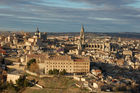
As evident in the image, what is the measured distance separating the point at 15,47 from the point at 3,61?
21346 millimetres

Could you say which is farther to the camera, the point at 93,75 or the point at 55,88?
the point at 93,75

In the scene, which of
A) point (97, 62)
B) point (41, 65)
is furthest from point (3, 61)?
point (97, 62)

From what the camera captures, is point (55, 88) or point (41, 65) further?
point (41, 65)

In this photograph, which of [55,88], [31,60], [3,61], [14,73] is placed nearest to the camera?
[55,88]

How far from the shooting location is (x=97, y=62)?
45.4 meters

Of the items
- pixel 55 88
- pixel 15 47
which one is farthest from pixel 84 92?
pixel 15 47

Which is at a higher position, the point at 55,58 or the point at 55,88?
the point at 55,58

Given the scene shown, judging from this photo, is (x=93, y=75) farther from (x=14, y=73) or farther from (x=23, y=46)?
(x=23, y=46)

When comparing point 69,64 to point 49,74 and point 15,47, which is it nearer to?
point 49,74

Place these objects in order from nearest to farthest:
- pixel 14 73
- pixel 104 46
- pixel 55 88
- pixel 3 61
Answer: pixel 55 88
pixel 14 73
pixel 3 61
pixel 104 46

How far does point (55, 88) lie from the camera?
3134 cm

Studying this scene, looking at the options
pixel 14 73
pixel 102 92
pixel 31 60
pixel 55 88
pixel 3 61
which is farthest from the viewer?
pixel 3 61

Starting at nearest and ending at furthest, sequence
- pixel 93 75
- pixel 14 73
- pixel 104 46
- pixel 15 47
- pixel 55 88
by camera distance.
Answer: pixel 55 88
pixel 93 75
pixel 14 73
pixel 15 47
pixel 104 46

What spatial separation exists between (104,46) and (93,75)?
3905cm
